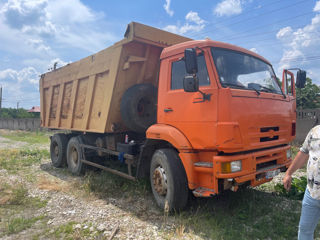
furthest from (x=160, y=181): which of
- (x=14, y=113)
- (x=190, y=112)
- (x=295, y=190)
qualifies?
(x=14, y=113)

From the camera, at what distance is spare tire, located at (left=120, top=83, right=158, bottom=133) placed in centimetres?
518

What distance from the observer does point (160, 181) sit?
4164 mm

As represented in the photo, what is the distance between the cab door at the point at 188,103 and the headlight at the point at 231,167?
1.07ft

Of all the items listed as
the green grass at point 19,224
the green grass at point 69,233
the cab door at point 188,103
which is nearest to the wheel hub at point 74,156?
the green grass at point 19,224

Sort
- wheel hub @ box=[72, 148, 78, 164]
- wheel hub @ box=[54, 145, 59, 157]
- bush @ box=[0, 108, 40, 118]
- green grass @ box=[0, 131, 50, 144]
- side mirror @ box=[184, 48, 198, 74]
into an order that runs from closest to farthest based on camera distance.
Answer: side mirror @ box=[184, 48, 198, 74]
wheel hub @ box=[72, 148, 78, 164]
wheel hub @ box=[54, 145, 59, 157]
green grass @ box=[0, 131, 50, 144]
bush @ box=[0, 108, 40, 118]

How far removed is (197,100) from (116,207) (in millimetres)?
2472

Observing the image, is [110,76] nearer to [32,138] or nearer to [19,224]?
[19,224]

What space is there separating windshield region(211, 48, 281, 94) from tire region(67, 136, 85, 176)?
4.55 meters

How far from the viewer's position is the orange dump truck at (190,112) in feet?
11.3

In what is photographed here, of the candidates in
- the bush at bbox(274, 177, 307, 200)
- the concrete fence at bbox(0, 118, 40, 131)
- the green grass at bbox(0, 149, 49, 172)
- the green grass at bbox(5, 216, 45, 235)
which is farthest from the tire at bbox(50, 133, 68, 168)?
the concrete fence at bbox(0, 118, 40, 131)

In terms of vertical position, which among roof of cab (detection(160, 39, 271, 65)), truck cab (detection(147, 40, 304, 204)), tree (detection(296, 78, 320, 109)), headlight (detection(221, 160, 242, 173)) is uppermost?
tree (detection(296, 78, 320, 109))

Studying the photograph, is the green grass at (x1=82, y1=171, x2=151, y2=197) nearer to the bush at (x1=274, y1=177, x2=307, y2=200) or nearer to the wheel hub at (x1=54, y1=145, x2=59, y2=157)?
the bush at (x1=274, y1=177, x2=307, y2=200)

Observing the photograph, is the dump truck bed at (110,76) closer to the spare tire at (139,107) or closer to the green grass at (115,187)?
the spare tire at (139,107)

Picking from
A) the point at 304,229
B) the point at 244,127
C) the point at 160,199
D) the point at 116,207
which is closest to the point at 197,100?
the point at 244,127
